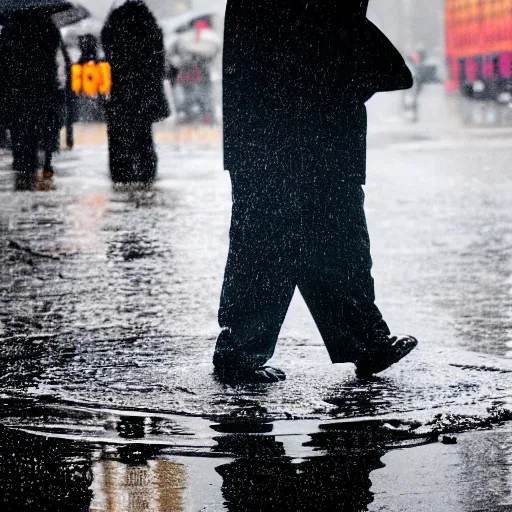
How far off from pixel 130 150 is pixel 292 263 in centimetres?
1162

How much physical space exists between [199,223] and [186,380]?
6166 mm

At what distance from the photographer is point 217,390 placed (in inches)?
207

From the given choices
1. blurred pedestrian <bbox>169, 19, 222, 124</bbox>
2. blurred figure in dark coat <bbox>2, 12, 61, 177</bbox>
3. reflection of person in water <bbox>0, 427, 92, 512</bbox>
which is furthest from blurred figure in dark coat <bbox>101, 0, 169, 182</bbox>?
blurred pedestrian <bbox>169, 19, 222, 124</bbox>

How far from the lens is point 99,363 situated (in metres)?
5.76

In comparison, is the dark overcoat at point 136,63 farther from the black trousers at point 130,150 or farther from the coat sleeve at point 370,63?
the coat sleeve at point 370,63

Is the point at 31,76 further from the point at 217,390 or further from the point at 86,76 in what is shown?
the point at 217,390

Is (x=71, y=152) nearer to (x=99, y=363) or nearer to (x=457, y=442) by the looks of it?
(x=99, y=363)

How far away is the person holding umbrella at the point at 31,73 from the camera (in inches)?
727

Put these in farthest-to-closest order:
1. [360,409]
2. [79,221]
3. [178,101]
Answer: [178,101] < [79,221] < [360,409]

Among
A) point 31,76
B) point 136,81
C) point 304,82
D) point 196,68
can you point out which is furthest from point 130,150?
point 196,68

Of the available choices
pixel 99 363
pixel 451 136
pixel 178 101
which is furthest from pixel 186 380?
pixel 178 101

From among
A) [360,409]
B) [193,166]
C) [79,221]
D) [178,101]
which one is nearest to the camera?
[360,409]

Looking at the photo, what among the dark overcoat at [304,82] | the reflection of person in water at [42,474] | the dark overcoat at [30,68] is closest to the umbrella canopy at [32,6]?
the dark overcoat at [30,68]

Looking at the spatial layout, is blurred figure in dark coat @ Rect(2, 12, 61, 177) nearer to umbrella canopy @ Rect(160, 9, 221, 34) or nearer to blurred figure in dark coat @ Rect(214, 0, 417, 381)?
blurred figure in dark coat @ Rect(214, 0, 417, 381)
